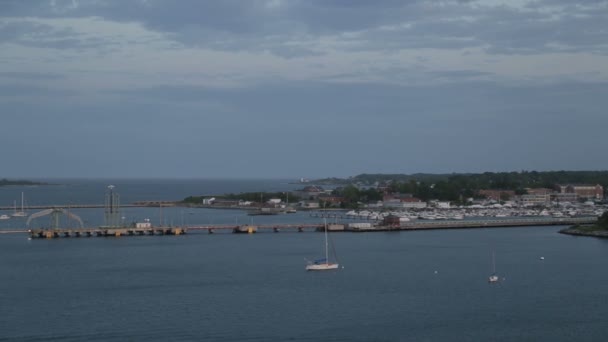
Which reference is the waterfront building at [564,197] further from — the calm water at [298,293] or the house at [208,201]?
the calm water at [298,293]

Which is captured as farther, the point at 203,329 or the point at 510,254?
the point at 510,254

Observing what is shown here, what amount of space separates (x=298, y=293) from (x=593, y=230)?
1753 cm

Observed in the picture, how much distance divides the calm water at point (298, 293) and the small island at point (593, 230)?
3002 mm

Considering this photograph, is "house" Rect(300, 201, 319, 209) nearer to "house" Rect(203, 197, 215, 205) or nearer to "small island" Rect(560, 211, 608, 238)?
"house" Rect(203, 197, 215, 205)

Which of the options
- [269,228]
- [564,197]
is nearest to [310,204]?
[564,197]

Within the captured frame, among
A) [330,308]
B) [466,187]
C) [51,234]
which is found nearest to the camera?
[330,308]

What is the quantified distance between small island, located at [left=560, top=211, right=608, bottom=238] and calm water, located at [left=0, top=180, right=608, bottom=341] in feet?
9.85

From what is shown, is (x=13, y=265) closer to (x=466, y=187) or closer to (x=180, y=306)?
(x=180, y=306)

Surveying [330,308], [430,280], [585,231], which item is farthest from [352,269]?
[585,231]

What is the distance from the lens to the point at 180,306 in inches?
631

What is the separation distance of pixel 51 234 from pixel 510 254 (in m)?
A: 15.9

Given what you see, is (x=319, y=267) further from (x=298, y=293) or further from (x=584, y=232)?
(x=584, y=232)

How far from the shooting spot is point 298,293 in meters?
17.6

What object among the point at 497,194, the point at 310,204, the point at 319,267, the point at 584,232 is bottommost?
the point at 319,267
